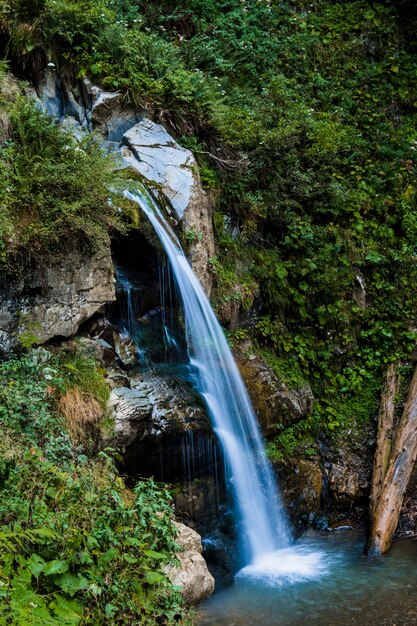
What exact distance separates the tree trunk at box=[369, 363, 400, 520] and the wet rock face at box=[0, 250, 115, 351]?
4.54m

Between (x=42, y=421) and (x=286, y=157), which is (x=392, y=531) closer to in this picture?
(x=42, y=421)

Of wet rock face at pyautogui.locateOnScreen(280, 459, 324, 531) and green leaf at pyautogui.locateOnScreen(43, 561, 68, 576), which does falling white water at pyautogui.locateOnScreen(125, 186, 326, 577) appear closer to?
wet rock face at pyautogui.locateOnScreen(280, 459, 324, 531)

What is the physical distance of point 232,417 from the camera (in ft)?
23.1

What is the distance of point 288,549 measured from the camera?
274 inches

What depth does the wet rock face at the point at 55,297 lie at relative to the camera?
213 inches

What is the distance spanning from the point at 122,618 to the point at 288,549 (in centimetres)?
417

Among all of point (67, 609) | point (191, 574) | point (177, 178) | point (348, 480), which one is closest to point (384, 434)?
point (348, 480)

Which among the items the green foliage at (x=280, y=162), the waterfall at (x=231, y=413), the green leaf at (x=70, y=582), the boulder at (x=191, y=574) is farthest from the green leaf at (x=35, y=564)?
the green foliage at (x=280, y=162)

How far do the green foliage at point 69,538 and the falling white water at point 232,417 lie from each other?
244 cm

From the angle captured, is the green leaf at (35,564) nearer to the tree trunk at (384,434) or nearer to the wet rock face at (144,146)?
the wet rock face at (144,146)

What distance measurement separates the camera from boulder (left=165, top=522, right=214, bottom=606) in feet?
14.6

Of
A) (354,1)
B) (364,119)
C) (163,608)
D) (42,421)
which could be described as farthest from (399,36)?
(163,608)

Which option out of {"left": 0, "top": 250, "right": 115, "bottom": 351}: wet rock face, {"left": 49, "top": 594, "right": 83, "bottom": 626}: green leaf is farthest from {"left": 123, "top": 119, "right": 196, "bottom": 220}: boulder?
{"left": 49, "top": 594, "right": 83, "bottom": 626}: green leaf

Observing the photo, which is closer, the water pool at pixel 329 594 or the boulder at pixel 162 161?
the water pool at pixel 329 594
